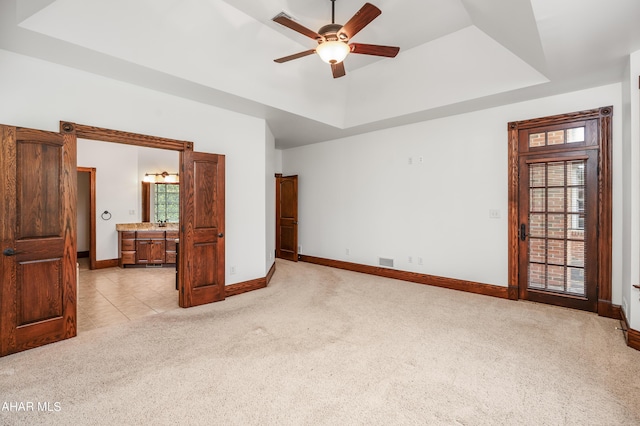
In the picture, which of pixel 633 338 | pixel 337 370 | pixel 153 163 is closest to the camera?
pixel 337 370

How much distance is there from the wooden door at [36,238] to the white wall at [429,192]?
Result: 4.54 meters

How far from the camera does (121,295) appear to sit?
454cm

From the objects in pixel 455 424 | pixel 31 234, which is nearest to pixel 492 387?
pixel 455 424

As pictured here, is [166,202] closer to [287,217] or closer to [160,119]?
[287,217]

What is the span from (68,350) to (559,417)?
158 inches

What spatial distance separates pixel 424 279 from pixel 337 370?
3.21 m

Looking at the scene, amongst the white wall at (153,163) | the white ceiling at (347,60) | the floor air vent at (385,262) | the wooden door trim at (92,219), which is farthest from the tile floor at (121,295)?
the floor air vent at (385,262)

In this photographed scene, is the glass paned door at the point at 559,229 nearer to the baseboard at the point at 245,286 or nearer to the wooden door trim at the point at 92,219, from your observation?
the baseboard at the point at 245,286

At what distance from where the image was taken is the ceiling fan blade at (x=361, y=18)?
7.92ft

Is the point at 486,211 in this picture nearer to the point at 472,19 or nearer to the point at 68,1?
the point at 472,19

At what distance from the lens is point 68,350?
2824 millimetres

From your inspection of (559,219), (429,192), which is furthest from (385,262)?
(559,219)

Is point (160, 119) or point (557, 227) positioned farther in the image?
point (557, 227)

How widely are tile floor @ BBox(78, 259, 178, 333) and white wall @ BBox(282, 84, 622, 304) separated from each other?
3.31 metres
